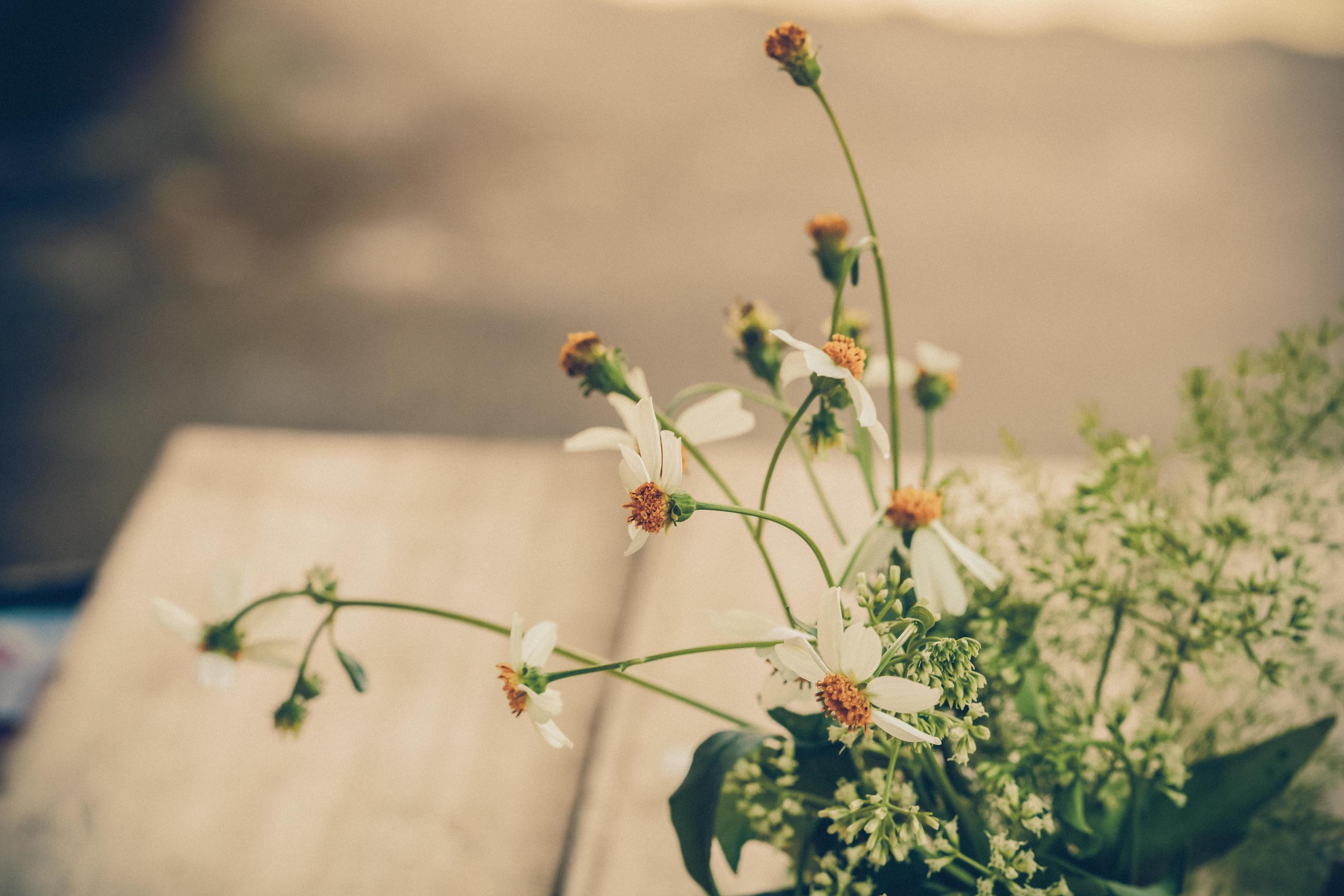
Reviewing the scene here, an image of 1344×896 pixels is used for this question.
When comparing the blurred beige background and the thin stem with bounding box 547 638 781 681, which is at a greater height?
the blurred beige background

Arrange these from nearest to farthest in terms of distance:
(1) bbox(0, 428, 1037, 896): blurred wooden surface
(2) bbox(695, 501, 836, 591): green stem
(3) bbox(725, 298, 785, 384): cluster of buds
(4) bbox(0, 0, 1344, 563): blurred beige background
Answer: (2) bbox(695, 501, 836, 591): green stem, (3) bbox(725, 298, 785, 384): cluster of buds, (1) bbox(0, 428, 1037, 896): blurred wooden surface, (4) bbox(0, 0, 1344, 563): blurred beige background

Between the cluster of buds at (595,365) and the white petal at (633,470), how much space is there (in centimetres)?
6

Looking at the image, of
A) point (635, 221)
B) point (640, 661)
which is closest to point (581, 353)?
point (640, 661)

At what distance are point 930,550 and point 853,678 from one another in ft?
0.21

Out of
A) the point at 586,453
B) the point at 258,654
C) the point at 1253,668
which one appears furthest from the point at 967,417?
the point at 258,654

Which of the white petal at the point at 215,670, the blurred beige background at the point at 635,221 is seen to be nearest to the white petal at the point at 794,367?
the white petal at the point at 215,670

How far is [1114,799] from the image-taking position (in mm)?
323

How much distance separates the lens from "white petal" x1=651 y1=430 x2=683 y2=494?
0.25m

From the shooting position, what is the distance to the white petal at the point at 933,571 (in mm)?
284

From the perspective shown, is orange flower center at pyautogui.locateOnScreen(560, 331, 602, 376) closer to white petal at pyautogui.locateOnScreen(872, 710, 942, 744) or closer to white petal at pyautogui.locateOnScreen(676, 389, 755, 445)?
white petal at pyautogui.locateOnScreen(676, 389, 755, 445)

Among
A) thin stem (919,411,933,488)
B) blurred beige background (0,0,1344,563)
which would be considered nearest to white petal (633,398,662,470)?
thin stem (919,411,933,488)

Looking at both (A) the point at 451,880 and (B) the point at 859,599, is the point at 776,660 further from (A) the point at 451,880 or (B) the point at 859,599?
(A) the point at 451,880

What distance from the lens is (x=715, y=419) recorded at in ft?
1.00

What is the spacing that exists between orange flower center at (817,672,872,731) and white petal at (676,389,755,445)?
89mm
